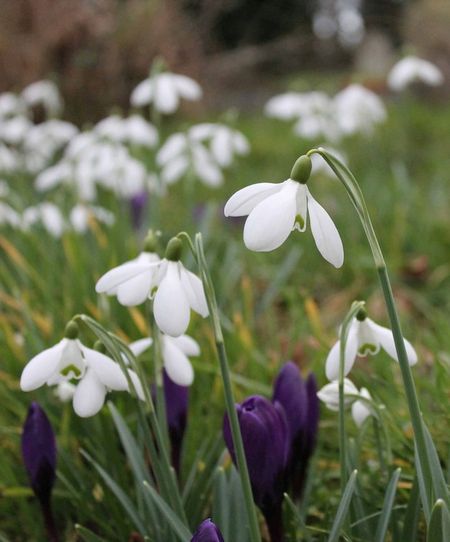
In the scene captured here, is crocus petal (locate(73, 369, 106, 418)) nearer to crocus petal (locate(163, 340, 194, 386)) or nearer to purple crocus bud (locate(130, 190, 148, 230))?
crocus petal (locate(163, 340, 194, 386))

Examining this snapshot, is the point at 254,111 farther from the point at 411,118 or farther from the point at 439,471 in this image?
the point at 439,471

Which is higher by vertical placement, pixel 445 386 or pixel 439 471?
pixel 439 471

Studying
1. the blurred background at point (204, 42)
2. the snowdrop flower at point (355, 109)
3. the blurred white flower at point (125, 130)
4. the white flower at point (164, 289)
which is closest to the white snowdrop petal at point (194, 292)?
the white flower at point (164, 289)

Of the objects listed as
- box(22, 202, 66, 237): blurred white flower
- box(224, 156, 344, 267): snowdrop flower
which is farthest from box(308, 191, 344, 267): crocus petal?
box(22, 202, 66, 237): blurred white flower

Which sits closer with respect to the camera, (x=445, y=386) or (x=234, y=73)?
(x=445, y=386)

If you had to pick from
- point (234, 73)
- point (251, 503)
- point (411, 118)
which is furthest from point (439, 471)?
point (234, 73)

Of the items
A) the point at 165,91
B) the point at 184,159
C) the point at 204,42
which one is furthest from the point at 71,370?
the point at 204,42

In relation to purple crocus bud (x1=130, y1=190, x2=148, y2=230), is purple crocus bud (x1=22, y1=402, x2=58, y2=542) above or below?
above
